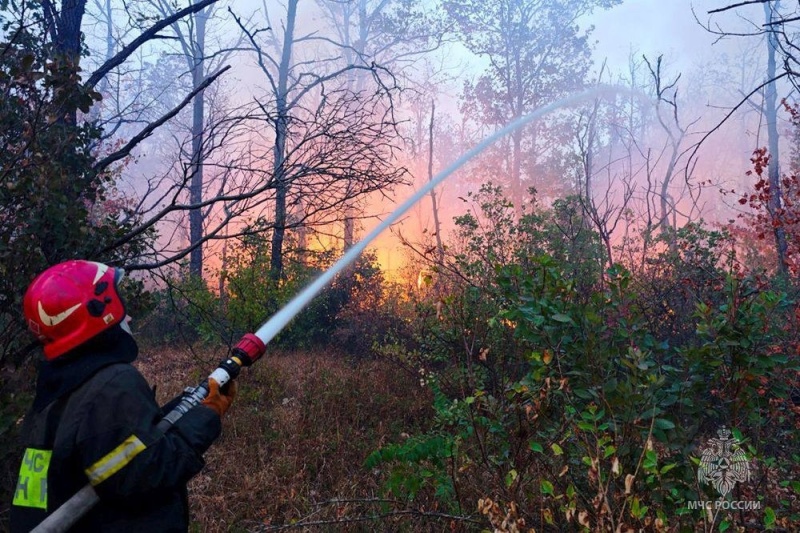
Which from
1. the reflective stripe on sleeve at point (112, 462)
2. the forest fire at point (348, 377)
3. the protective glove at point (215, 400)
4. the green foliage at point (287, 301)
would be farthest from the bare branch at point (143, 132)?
the green foliage at point (287, 301)

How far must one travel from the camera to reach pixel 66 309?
6.31 ft

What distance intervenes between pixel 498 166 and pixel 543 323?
27832 mm

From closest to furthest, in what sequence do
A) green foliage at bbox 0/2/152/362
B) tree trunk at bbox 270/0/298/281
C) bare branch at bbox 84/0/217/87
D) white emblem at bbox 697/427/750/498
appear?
1. white emblem at bbox 697/427/750/498
2. green foliage at bbox 0/2/152/362
3. tree trunk at bbox 270/0/298/281
4. bare branch at bbox 84/0/217/87

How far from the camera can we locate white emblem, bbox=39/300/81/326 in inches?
75.7

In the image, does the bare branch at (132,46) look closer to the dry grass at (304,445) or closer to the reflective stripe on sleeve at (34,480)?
the dry grass at (304,445)

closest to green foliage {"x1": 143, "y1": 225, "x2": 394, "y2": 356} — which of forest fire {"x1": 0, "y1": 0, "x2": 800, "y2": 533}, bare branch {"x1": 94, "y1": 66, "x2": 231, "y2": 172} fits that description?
forest fire {"x1": 0, "y1": 0, "x2": 800, "y2": 533}

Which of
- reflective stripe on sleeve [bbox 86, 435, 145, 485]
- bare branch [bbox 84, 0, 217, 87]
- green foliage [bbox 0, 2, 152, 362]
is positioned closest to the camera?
reflective stripe on sleeve [bbox 86, 435, 145, 485]

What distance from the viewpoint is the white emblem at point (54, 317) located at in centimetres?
192

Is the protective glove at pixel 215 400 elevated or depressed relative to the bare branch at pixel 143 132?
depressed

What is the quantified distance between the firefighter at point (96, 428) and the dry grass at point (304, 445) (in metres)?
1.17

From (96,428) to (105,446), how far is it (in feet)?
0.23

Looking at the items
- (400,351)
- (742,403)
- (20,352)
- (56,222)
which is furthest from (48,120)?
(400,351)

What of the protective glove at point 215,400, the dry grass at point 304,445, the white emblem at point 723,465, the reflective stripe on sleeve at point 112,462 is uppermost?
the protective glove at point 215,400

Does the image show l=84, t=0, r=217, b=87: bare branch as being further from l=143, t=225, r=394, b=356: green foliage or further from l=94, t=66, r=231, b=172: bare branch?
l=143, t=225, r=394, b=356: green foliage
